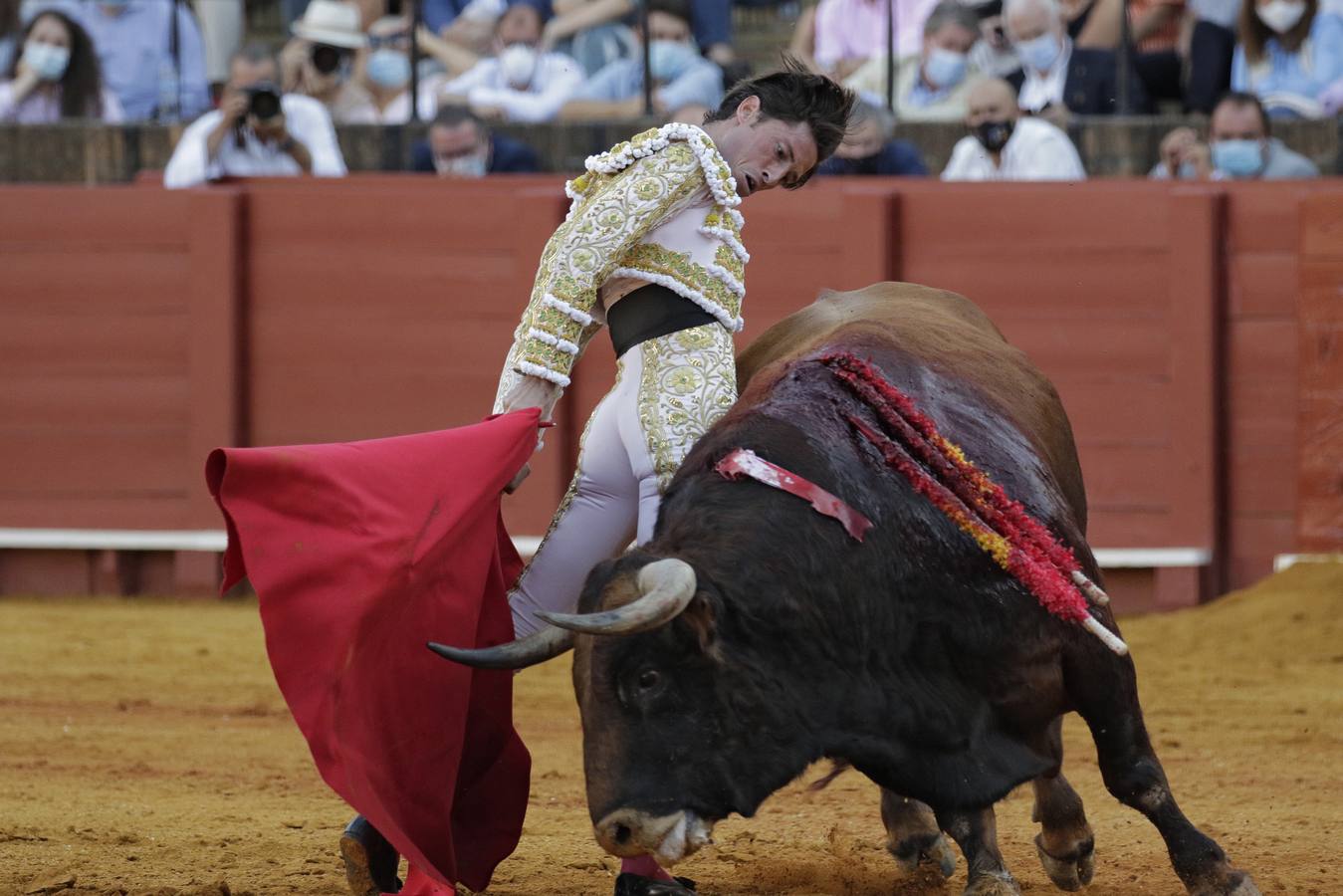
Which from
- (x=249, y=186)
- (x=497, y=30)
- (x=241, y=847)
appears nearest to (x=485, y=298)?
(x=249, y=186)

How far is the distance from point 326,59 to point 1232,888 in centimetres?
631

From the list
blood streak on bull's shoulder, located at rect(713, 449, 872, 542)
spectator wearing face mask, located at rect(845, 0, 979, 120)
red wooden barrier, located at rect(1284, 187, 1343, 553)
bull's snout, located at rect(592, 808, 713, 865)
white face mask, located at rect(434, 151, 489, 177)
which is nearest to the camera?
bull's snout, located at rect(592, 808, 713, 865)

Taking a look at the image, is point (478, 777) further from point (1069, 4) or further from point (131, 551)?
point (1069, 4)

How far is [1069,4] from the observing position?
25.1 ft

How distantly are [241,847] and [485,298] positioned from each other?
155 inches

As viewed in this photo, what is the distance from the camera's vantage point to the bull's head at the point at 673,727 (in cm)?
273

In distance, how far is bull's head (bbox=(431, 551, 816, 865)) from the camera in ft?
8.95

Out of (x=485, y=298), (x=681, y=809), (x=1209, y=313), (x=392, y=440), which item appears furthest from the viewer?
(x=485, y=298)

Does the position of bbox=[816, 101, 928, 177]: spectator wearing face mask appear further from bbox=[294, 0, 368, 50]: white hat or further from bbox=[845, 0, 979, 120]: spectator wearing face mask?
bbox=[294, 0, 368, 50]: white hat

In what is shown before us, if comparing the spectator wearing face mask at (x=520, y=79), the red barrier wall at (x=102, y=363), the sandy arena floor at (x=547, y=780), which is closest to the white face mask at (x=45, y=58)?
the red barrier wall at (x=102, y=363)

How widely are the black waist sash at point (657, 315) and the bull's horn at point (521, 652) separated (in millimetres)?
586

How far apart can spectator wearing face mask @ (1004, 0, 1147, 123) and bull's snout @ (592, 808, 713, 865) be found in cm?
519

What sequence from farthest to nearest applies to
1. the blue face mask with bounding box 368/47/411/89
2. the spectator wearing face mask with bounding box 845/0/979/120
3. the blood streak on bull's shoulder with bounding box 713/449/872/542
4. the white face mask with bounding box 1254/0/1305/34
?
1. the blue face mask with bounding box 368/47/411/89
2. the spectator wearing face mask with bounding box 845/0/979/120
3. the white face mask with bounding box 1254/0/1305/34
4. the blood streak on bull's shoulder with bounding box 713/449/872/542

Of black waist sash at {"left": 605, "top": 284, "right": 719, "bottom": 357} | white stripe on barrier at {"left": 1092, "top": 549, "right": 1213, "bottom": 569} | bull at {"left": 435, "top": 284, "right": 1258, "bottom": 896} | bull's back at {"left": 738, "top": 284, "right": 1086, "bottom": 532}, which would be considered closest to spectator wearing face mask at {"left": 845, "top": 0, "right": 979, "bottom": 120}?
white stripe on barrier at {"left": 1092, "top": 549, "right": 1213, "bottom": 569}
